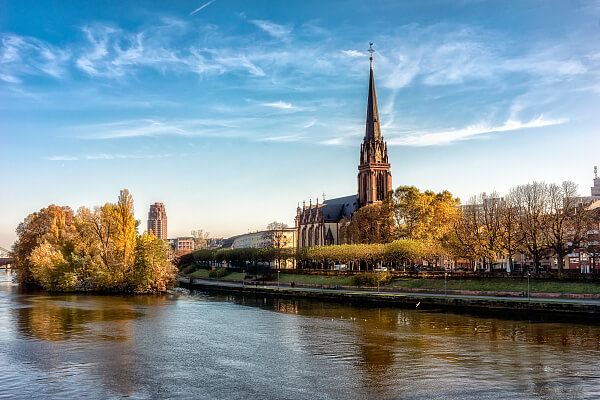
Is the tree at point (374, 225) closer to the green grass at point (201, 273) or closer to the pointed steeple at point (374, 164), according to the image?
the pointed steeple at point (374, 164)

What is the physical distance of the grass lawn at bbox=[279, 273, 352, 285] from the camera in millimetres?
96662

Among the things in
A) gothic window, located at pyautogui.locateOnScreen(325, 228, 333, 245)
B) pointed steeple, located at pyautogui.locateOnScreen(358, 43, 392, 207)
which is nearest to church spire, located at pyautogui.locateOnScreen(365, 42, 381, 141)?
pointed steeple, located at pyautogui.locateOnScreen(358, 43, 392, 207)

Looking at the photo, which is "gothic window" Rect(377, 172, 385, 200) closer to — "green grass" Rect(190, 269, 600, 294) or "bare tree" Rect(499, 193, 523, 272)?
"green grass" Rect(190, 269, 600, 294)

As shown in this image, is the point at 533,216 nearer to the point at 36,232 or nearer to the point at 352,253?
the point at 352,253

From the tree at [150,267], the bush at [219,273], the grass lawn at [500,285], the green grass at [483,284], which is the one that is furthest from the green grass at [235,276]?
the grass lawn at [500,285]

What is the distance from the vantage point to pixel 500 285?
2808 inches

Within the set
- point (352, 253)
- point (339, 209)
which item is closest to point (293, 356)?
point (352, 253)

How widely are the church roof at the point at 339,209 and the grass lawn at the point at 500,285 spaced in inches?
3314

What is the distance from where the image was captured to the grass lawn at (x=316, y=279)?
9666 centimetres

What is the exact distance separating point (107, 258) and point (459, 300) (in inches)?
2147

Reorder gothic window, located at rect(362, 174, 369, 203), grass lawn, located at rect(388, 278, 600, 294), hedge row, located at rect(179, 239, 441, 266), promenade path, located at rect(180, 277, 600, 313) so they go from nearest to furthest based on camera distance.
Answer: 1. promenade path, located at rect(180, 277, 600, 313)
2. grass lawn, located at rect(388, 278, 600, 294)
3. hedge row, located at rect(179, 239, 441, 266)
4. gothic window, located at rect(362, 174, 369, 203)

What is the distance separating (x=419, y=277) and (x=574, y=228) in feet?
69.3

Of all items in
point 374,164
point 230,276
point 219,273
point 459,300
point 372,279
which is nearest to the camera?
point 459,300

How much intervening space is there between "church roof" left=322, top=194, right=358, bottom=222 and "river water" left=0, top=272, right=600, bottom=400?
356 feet
